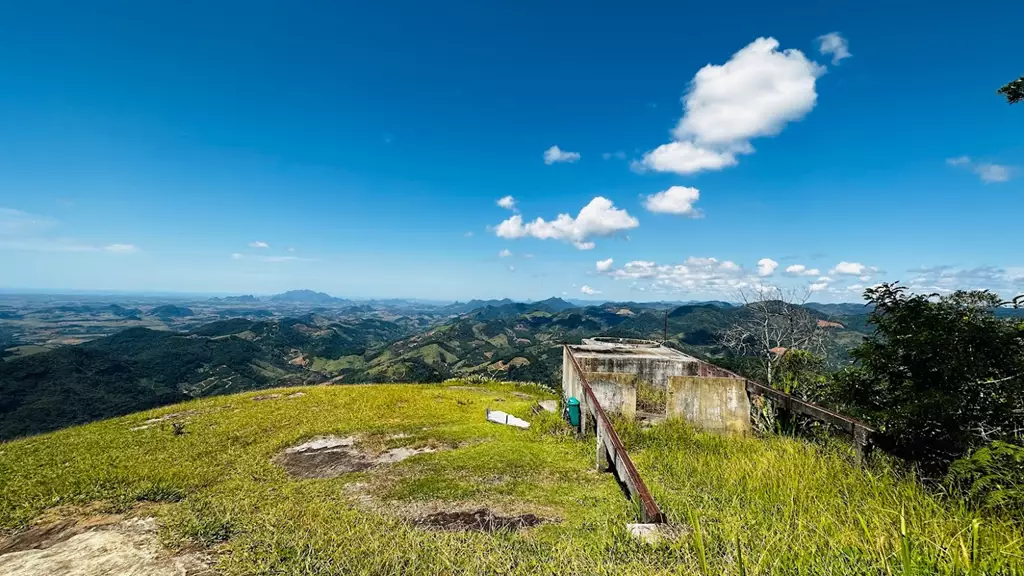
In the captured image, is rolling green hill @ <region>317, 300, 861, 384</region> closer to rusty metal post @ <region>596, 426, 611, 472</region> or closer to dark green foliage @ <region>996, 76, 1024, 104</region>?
rusty metal post @ <region>596, 426, 611, 472</region>

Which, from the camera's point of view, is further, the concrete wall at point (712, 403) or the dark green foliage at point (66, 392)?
the dark green foliage at point (66, 392)

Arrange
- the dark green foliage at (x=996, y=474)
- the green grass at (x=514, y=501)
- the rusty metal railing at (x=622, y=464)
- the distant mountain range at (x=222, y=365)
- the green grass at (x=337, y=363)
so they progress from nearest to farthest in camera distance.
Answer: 1. the green grass at (x=514, y=501)
2. the dark green foliage at (x=996, y=474)
3. the rusty metal railing at (x=622, y=464)
4. the distant mountain range at (x=222, y=365)
5. the green grass at (x=337, y=363)


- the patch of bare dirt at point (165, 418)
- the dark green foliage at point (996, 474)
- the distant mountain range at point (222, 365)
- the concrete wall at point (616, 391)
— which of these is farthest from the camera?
the distant mountain range at point (222, 365)

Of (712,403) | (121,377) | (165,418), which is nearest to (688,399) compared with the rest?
(712,403)

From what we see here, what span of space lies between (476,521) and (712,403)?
18.6 ft

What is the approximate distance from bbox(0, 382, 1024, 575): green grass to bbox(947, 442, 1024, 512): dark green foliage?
9.7 inches

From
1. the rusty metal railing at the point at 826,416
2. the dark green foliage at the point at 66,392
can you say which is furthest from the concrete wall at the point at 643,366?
the dark green foliage at the point at 66,392

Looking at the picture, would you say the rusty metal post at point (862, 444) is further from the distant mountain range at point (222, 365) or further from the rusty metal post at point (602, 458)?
the distant mountain range at point (222, 365)

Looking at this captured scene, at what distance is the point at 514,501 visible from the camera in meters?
5.26

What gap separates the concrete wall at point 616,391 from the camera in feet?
28.5

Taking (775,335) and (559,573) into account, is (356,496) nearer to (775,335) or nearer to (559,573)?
(559,573)

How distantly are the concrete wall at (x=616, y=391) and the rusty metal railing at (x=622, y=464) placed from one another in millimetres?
525

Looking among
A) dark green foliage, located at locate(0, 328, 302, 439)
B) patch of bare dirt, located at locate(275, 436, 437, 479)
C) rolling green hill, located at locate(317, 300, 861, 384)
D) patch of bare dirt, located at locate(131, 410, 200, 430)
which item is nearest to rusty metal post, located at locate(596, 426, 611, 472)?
patch of bare dirt, located at locate(275, 436, 437, 479)

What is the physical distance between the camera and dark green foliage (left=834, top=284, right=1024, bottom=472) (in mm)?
4715
